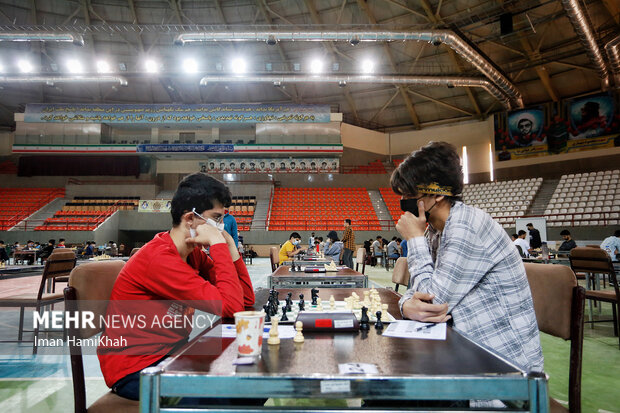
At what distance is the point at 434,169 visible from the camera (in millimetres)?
1456

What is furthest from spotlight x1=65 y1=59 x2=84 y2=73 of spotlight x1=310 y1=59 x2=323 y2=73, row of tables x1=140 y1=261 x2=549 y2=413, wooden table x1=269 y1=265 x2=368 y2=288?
row of tables x1=140 y1=261 x2=549 y2=413

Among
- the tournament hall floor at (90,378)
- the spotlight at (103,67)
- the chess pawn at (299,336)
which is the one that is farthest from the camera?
the spotlight at (103,67)

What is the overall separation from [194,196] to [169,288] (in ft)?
1.44

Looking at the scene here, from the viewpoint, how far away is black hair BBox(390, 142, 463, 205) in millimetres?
1457

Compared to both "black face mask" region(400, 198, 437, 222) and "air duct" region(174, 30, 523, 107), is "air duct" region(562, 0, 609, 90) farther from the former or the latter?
"black face mask" region(400, 198, 437, 222)

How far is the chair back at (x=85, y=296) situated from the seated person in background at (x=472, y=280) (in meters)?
1.36

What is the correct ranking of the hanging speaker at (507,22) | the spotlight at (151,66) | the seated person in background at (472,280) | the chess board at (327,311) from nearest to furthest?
the seated person in background at (472,280)
the chess board at (327,311)
the hanging speaker at (507,22)
the spotlight at (151,66)

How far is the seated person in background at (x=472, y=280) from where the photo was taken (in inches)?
51.5

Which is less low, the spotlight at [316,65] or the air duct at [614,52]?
the spotlight at [316,65]

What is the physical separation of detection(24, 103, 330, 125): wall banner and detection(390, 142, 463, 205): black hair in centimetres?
1996

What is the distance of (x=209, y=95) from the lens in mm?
22141

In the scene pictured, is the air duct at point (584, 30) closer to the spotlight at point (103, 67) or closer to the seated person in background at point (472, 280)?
the seated person in background at point (472, 280)

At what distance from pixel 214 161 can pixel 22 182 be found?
12571mm

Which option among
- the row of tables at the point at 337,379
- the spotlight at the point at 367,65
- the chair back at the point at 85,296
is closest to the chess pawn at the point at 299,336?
the row of tables at the point at 337,379
